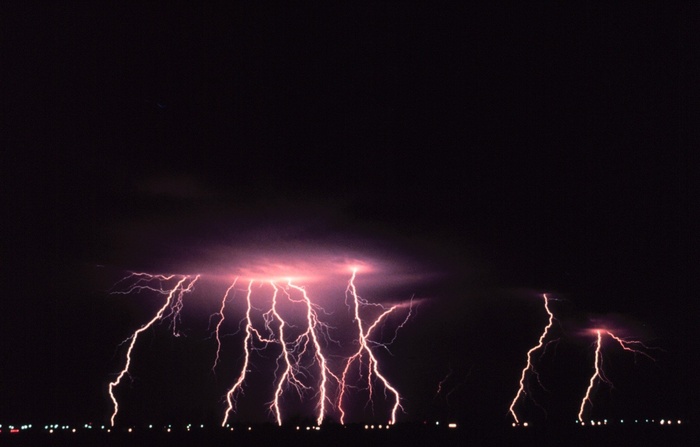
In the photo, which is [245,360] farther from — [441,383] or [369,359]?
[441,383]

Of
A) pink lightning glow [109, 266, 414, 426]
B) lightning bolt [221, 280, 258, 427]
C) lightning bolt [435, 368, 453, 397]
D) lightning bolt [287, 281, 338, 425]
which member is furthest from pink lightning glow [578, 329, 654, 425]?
lightning bolt [221, 280, 258, 427]

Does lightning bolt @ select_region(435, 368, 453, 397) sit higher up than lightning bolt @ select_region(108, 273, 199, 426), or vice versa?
lightning bolt @ select_region(108, 273, 199, 426)

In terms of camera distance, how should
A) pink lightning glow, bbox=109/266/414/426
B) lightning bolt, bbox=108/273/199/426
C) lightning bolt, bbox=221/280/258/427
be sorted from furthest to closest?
pink lightning glow, bbox=109/266/414/426 < lightning bolt, bbox=221/280/258/427 < lightning bolt, bbox=108/273/199/426

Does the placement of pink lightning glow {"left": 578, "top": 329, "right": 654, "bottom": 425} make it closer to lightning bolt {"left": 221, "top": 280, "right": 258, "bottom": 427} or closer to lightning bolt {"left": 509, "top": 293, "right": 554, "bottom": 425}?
lightning bolt {"left": 509, "top": 293, "right": 554, "bottom": 425}

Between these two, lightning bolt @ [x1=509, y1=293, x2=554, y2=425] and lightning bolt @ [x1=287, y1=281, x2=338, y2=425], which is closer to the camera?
lightning bolt @ [x1=287, y1=281, x2=338, y2=425]

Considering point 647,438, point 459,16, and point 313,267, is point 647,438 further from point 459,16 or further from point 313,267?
point 459,16

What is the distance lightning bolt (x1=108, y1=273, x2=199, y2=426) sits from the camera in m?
8.28

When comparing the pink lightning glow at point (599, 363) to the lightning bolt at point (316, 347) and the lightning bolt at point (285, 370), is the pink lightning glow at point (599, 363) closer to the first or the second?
the lightning bolt at point (316, 347)

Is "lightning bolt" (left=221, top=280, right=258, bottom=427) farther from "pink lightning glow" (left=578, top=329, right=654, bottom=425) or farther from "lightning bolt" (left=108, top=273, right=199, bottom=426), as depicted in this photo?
"pink lightning glow" (left=578, top=329, right=654, bottom=425)

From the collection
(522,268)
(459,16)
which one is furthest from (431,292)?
(459,16)

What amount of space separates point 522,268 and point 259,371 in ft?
15.6

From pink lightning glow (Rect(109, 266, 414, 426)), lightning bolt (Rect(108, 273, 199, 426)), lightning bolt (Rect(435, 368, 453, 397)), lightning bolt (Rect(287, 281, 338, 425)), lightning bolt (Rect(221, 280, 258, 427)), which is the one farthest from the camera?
lightning bolt (Rect(435, 368, 453, 397))

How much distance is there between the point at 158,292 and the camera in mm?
8664

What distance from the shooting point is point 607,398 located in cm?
974
